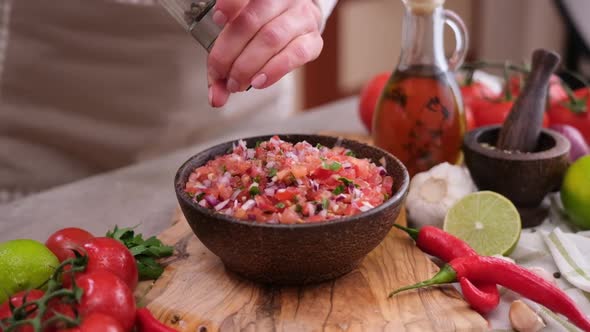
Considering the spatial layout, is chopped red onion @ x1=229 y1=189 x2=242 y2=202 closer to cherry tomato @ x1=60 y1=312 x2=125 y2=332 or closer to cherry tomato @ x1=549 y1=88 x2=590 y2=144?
cherry tomato @ x1=60 y1=312 x2=125 y2=332

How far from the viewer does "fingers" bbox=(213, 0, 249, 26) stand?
107 cm

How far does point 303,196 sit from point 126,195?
0.68 m

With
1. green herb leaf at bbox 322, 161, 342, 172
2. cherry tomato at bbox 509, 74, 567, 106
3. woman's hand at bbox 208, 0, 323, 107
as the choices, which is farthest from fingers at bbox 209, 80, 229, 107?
cherry tomato at bbox 509, 74, 567, 106

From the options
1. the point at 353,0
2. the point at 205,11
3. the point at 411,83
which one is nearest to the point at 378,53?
the point at 353,0

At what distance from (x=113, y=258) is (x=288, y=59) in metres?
0.45

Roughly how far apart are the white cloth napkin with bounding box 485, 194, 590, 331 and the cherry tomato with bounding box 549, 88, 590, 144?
360mm

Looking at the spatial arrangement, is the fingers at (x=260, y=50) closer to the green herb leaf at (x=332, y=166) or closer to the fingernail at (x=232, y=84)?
the fingernail at (x=232, y=84)

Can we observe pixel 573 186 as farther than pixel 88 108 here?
No

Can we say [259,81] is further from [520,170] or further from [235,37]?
[520,170]

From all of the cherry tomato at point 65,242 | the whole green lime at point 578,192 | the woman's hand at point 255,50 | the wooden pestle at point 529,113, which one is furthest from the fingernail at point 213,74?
the whole green lime at point 578,192

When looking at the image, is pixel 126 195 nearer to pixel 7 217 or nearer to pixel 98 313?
pixel 7 217

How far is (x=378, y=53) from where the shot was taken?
14.7ft

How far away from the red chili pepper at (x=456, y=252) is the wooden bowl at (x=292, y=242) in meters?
0.14

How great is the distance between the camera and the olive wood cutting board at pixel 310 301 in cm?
99
